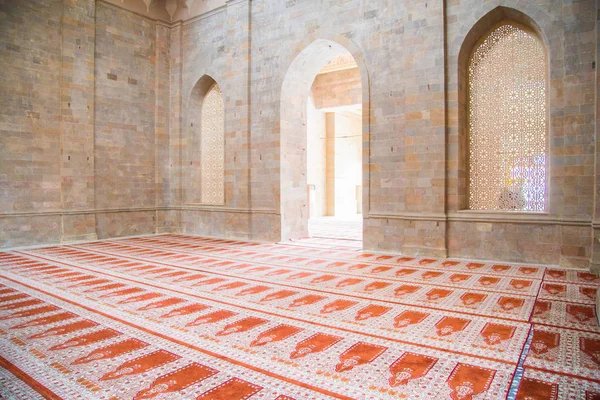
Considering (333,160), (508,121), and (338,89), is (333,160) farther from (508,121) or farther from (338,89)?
(508,121)

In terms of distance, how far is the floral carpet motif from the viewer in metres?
2.33

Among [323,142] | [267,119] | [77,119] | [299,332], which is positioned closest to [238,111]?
[267,119]

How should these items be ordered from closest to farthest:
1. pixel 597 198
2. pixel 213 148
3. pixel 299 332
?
1. pixel 299 332
2. pixel 597 198
3. pixel 213 148

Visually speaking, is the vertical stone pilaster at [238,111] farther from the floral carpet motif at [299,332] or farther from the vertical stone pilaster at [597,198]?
the vertical stone pilaster at [597,198]

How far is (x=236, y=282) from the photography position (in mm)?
4918

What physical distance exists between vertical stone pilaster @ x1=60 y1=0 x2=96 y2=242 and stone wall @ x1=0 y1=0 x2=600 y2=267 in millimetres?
30

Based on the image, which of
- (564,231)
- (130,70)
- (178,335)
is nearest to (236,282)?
(178,335)

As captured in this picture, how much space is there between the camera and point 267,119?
861 cm

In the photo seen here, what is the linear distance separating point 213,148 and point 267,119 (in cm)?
212

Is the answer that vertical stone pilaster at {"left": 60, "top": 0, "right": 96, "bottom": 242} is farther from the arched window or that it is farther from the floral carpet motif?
the arched window

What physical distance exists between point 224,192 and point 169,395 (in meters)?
7.28

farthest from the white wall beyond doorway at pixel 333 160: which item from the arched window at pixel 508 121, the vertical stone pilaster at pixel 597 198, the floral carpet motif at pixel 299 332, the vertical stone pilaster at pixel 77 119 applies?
the floral carpet motif at pixel 299 332

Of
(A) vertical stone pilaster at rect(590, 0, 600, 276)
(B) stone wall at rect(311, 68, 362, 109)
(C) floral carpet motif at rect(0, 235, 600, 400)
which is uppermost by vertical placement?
(B) stone wall at rect(311, 68, 362, 109)

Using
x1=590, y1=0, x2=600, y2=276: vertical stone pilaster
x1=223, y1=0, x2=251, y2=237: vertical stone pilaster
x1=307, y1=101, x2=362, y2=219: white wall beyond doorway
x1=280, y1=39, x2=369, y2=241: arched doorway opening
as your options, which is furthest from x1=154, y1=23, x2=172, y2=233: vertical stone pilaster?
x1=590, y1=0, x2=600, y2=276: vertical stone pilaster
